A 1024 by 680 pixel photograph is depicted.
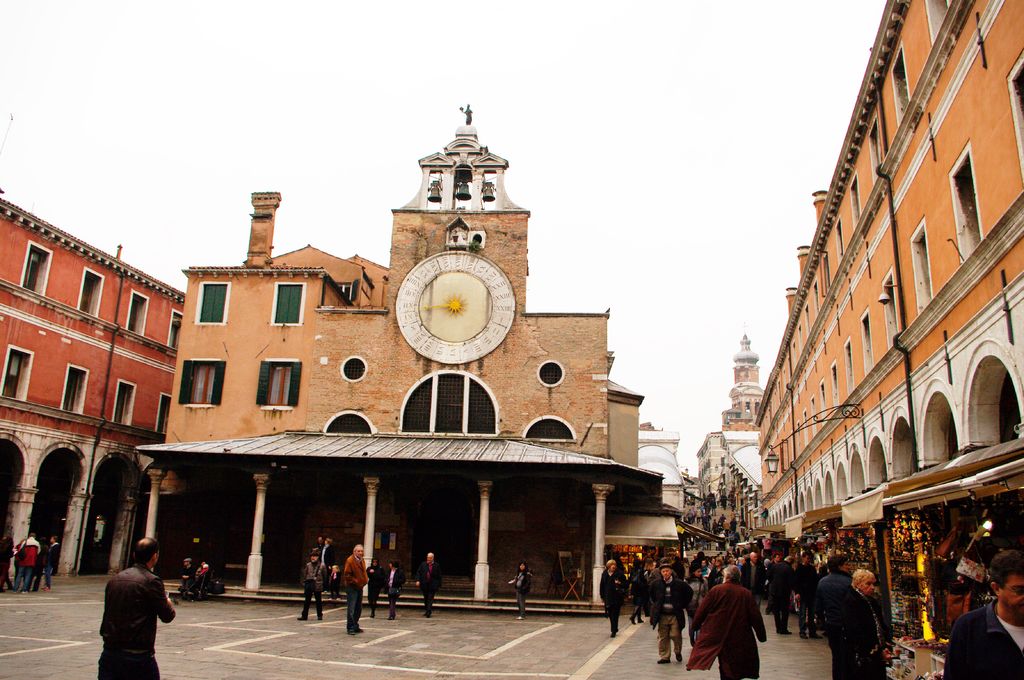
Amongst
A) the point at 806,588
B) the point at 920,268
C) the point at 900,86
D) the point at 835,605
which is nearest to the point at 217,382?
the point at 806,588

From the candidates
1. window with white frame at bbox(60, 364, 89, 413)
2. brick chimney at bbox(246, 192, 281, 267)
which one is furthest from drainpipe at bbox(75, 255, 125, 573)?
brick chimney at bbox(246, 192, 281, 267)

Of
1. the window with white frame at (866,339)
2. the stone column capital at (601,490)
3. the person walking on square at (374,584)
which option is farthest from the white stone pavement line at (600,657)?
the window with white frame at (866,339)

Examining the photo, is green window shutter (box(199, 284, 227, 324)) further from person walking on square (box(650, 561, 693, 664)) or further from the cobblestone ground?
person walking on square (box(650, 561, 693, 664))

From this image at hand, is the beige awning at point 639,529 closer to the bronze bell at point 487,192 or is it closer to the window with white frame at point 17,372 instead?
the bronze bell at point 487,192

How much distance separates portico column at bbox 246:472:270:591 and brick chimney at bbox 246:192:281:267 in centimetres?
898

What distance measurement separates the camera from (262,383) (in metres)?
24.8

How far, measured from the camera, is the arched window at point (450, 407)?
24109mm

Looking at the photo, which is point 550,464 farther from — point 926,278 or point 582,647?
point 926,278

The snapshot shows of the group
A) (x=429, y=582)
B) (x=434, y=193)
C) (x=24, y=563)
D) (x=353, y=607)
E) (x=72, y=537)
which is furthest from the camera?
(x=434, y=193)

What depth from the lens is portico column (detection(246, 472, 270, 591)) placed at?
2038 centimetres

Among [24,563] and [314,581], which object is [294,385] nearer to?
[24,563]

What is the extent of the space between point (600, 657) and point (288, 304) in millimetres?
16849

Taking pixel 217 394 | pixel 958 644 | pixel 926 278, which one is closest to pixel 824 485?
pixel 926 278

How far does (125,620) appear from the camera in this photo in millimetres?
5430
